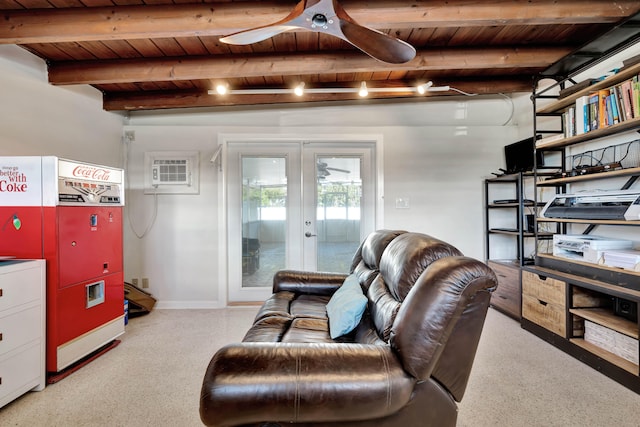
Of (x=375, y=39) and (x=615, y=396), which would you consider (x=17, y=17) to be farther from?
(x=615, y=396)

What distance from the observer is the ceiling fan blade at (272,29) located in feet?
4.79

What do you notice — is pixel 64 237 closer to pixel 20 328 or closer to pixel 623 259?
pixel 20 328

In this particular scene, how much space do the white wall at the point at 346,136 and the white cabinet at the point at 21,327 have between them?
5.59ft

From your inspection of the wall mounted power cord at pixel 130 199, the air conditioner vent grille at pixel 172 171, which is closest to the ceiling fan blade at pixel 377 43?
the air conditioner vent grille at pixel 172 171

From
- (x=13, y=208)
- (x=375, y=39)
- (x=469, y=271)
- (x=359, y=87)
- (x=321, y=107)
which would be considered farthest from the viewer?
(x=321, y=107)

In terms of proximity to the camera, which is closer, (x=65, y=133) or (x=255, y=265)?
(x=65, y=133)

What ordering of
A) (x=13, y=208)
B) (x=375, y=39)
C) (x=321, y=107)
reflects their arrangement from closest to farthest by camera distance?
(x=375, y=39), (x=13, y=208), (x=321, y=107)

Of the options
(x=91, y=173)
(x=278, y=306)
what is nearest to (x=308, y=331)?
(x=278, y=306)

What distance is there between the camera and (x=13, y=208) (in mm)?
2072

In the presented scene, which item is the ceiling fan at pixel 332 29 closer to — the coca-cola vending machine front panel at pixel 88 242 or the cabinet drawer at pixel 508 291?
the coca-cola vending machine front panel at pixel 88 242

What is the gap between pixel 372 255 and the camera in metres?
2.08

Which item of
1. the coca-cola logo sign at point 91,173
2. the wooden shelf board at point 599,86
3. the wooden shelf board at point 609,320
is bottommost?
the wooden shelf board at point 609,320

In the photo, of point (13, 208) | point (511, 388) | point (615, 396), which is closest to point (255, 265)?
point (13, 208)

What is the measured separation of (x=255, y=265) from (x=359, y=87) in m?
2.53
